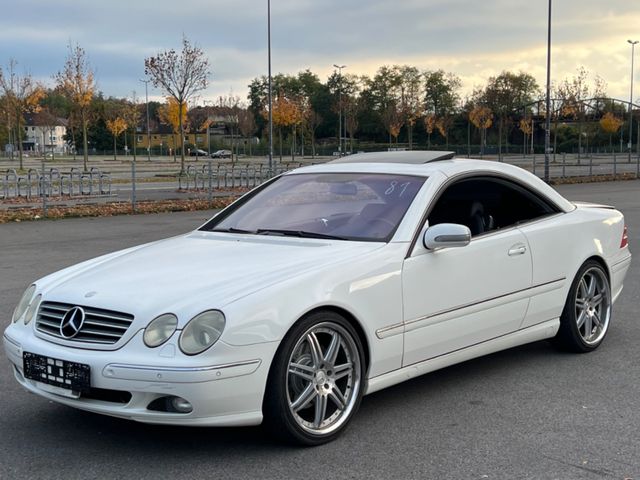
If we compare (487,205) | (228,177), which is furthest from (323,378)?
(228,177)

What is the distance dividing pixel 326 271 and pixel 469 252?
3.71 feet

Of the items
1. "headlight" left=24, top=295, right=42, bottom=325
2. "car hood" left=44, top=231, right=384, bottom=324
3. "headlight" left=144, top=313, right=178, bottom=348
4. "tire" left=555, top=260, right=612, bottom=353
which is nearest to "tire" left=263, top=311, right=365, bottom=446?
"car hood" left=44, top=231, right=384, bottom=324

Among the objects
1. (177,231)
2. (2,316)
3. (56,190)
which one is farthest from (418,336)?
(56,190)

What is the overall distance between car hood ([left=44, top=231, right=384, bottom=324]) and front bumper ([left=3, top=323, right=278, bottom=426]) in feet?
0.64

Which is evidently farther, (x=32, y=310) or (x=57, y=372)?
(x=32, y=310)

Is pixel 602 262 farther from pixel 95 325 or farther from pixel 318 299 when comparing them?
pixel 95 325

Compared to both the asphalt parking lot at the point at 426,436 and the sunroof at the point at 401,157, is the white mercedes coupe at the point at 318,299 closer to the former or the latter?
the sunroof at the point at 401,157

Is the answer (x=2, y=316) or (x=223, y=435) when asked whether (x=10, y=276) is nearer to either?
(x=2, y=316)

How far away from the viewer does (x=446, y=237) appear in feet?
13.8

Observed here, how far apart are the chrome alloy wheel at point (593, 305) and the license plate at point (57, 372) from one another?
3.53 meters

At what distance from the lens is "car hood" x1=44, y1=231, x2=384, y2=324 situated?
348 centimetres

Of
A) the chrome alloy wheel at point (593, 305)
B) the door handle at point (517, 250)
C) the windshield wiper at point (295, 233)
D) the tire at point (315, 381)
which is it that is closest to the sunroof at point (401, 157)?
the door handle at point (517, 250)

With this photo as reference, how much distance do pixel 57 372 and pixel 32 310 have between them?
53 cm

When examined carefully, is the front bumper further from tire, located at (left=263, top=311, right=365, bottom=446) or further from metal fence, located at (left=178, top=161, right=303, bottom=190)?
metal fence, located at (left=178, top=161, right=303, bottom=190)
